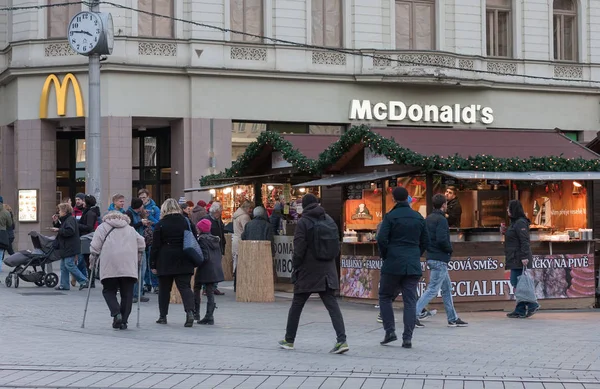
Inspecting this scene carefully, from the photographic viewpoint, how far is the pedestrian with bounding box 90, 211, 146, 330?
14.3 meters

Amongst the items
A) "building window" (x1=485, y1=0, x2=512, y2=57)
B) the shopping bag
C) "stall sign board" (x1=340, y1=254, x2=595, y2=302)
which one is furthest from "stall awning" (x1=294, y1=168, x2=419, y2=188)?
"building window" (x1=485, y1=0, x2=512, y2=57)

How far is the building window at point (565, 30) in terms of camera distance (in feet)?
128

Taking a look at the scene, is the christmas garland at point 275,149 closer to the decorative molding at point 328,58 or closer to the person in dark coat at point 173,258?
the person in dark coat at point 173,258

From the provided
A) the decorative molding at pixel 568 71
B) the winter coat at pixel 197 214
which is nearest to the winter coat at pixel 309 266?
the winter coat at pixel 197 214

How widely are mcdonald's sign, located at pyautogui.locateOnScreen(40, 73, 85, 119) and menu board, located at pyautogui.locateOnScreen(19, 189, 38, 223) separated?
2404mm

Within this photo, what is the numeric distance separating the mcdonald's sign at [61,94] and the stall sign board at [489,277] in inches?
642

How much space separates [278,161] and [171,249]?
7.51m

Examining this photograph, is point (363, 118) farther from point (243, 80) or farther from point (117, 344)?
point (117, 344)

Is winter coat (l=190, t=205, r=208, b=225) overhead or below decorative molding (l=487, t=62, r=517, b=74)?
below

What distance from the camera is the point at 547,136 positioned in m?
20.6

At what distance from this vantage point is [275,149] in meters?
21.7

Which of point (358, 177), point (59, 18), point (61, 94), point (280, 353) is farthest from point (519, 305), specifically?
point (59, 18)

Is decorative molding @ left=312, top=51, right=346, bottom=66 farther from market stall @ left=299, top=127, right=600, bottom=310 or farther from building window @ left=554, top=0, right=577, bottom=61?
market stall @ left=299, top=127, right=600, bottom=310

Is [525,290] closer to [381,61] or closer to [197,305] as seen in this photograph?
[197,305]
